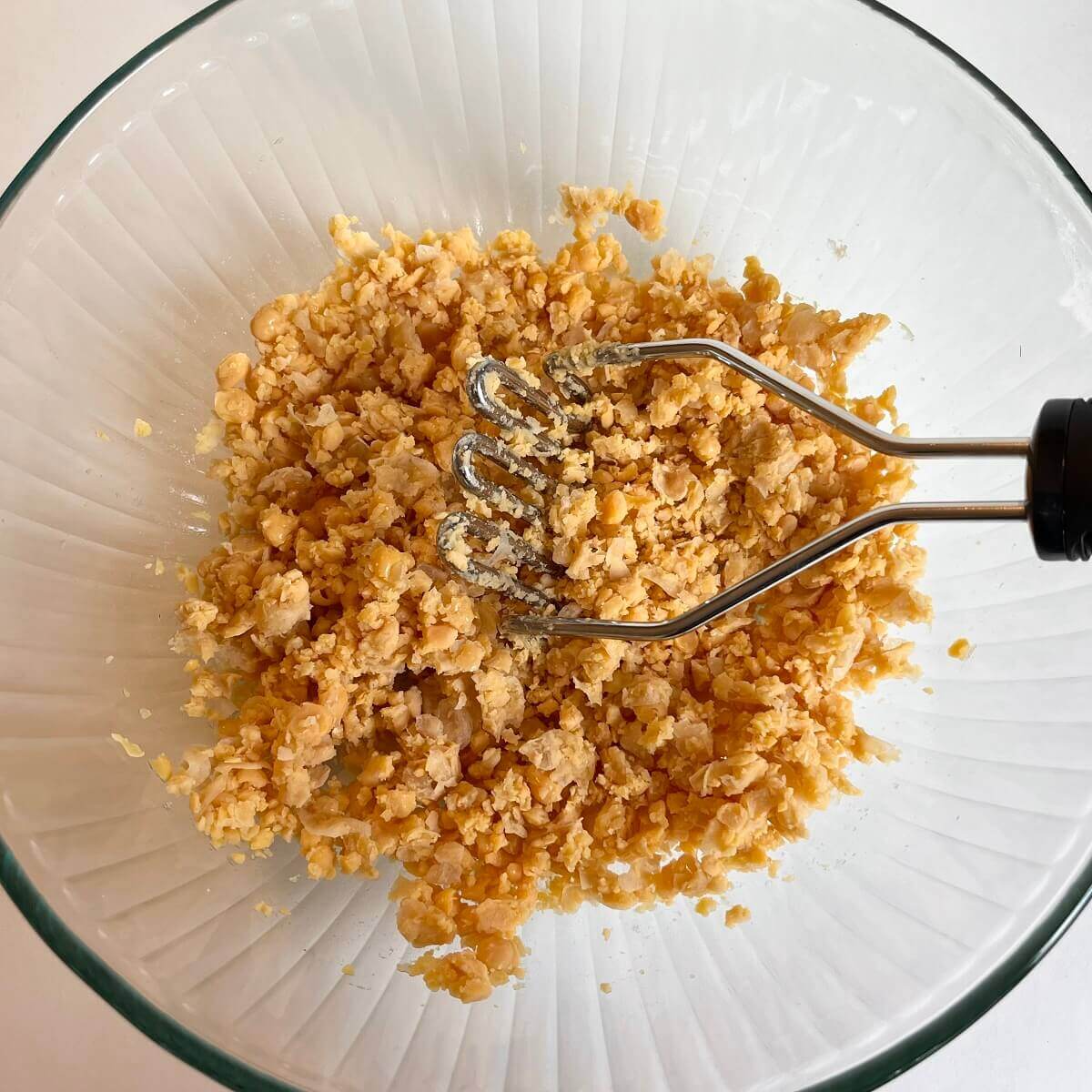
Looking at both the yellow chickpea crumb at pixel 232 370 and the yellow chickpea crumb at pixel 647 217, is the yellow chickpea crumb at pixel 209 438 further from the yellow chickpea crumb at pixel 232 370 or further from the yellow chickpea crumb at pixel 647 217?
the yellow chickpea crumb at pixel 647 217

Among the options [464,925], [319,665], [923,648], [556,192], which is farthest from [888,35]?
[464,925]

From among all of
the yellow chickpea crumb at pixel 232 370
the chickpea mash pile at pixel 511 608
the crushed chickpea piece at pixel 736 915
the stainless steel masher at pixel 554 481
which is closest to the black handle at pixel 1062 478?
the stainless steel masher at pixel 554 481

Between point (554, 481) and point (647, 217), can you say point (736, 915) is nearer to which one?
point (554, 481)

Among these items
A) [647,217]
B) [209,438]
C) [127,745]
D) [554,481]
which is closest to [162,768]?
[127,745]

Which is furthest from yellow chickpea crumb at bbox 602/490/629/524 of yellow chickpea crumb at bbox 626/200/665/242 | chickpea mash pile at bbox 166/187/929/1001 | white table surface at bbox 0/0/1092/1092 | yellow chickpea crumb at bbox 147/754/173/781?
white table surface at bbox 0/0/1092/1092

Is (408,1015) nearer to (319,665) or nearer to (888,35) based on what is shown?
(319,665)

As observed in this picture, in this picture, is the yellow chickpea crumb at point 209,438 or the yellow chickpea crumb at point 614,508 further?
the yellow chickpea crumb at point 209,438
